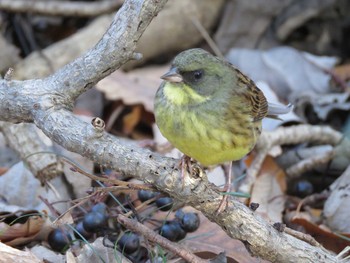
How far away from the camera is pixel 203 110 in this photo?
11.3 feet

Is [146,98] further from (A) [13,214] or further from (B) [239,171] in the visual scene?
(A) [13,214]

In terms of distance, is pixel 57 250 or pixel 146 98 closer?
pixel 57 250

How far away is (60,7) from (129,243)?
3.16 meters

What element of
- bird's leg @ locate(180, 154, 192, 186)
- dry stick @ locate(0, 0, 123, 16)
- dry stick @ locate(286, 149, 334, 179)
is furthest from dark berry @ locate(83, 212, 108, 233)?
dry stick @ locate(0, 0, 123, 16)

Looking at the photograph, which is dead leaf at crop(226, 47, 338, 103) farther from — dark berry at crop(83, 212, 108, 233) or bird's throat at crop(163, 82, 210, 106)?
dark berry at crop(83, 212, 108, 233)

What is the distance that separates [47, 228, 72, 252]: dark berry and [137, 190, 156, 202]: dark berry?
45 cm

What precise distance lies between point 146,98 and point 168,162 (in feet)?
8.35

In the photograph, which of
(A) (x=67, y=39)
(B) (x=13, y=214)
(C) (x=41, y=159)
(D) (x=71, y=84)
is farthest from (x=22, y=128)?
(A) (x=67, y=39)

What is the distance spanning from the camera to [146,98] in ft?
18.1

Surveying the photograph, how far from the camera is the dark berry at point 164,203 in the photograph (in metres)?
3.84

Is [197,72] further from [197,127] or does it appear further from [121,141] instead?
[121,141]

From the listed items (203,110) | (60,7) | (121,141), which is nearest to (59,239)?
(121,141)


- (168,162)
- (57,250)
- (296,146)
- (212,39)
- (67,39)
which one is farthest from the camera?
(212,39)

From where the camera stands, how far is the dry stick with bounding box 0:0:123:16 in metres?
6.04
